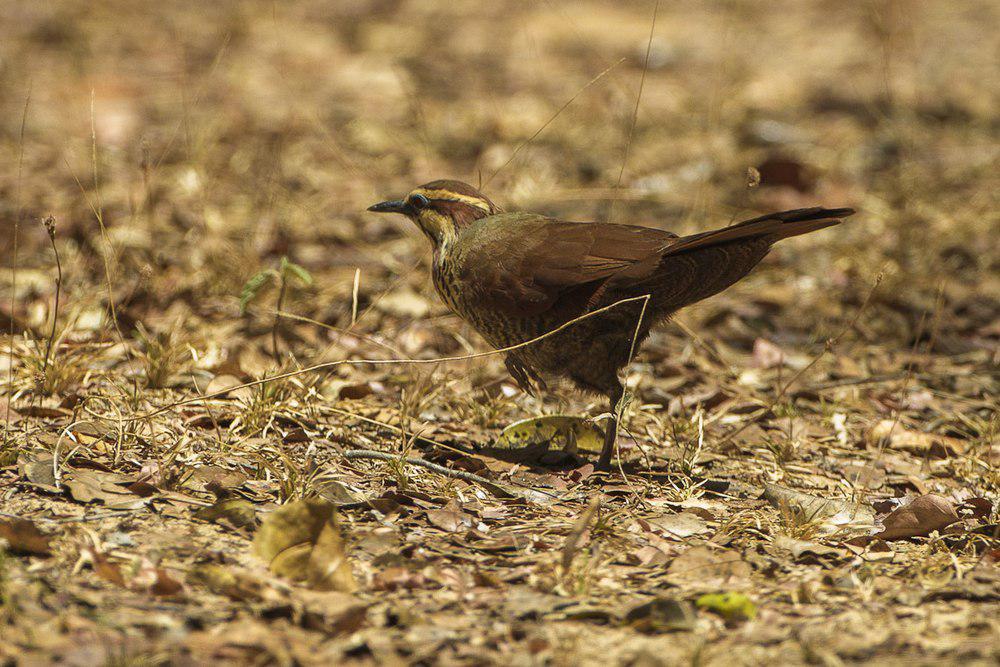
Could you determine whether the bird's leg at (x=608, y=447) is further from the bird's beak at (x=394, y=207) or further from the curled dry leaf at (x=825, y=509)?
the bird's beak at (x=394, y=207)

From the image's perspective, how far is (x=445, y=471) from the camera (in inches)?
142

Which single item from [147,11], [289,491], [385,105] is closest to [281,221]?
[385,105]

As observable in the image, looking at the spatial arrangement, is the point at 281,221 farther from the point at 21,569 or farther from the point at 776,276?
the point at 21,569

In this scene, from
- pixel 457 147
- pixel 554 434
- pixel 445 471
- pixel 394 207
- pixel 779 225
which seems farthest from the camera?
pixel 457 147

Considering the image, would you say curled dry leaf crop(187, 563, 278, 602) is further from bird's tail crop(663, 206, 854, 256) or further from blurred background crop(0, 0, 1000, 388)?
bird's tail crop(663, 206, 854, 256)

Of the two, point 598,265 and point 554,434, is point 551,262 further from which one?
point 554,434

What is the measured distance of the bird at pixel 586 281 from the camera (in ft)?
11.9

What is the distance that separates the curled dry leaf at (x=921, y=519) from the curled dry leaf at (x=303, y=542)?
67.9 inches

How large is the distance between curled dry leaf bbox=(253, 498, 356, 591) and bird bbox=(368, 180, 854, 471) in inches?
38.7

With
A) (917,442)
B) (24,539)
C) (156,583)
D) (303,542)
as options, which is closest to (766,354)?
(917,442)

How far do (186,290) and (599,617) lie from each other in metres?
3.39

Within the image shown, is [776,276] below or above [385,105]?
below

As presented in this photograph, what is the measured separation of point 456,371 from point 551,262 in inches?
44.5

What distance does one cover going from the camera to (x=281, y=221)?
20.5ft
